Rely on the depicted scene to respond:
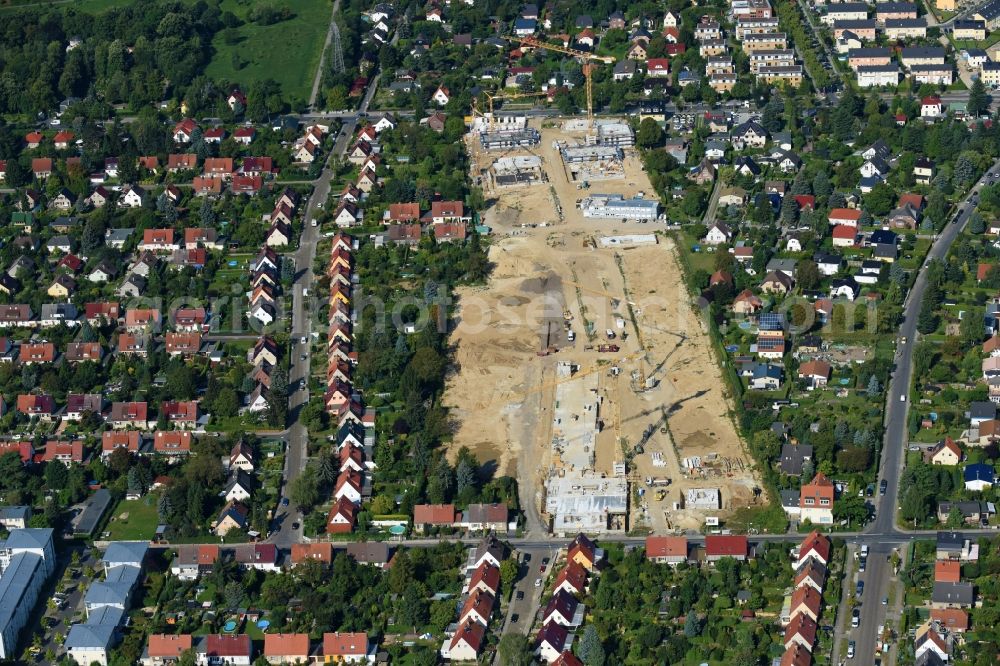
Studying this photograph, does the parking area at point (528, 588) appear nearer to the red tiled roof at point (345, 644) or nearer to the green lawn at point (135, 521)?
the red tiled roof at point (345, 644)

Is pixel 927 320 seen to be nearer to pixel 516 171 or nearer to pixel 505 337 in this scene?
pixel 505 337

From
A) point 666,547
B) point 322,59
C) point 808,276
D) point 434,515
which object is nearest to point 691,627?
point 666,547

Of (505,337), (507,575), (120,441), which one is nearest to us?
(507,575)

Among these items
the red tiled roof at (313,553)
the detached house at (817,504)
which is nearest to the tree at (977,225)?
the detached house at (817,504)

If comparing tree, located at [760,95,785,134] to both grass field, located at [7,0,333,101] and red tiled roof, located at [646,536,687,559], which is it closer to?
grass field, located at [7,0,333,101]

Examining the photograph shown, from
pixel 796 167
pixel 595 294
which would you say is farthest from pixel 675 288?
pixel 796 167
